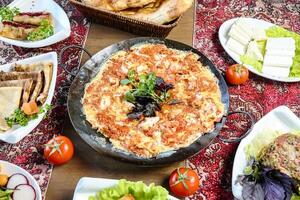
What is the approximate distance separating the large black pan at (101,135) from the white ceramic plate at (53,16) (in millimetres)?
319

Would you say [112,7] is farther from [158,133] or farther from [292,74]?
[292,74]

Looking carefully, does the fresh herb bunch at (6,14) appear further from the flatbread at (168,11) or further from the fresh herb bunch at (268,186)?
the fresh herb bunch at (268,186)

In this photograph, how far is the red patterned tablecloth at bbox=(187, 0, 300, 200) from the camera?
10.7 ft

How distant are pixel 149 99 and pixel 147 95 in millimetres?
37

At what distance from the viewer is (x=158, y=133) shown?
10.7 ft

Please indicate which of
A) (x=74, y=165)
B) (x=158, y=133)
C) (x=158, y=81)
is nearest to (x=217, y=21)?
(x=158, y=81)

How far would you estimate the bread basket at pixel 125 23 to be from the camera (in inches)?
151

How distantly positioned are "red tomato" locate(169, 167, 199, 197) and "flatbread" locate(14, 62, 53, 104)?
1.22m

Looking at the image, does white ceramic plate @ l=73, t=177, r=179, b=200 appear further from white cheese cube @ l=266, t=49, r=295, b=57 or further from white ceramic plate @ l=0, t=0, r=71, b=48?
white cheese cube @ l=266, t=49, r=295, b=57

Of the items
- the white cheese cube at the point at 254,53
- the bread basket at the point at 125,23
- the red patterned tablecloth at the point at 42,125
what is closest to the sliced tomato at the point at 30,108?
the red patterned tablecloth at the point at 42,125

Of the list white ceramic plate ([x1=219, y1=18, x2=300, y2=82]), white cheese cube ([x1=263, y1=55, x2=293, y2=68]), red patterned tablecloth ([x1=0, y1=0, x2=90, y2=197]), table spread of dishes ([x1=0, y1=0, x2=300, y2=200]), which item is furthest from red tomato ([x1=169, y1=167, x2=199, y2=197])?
white cheese cube ([x1=263, y1=55, x2=293, y2=68])

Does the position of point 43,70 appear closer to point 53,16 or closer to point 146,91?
point 53,16

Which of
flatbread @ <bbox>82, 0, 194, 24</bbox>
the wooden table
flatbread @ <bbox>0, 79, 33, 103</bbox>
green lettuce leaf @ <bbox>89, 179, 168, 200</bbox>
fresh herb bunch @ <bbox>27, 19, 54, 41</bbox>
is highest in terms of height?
flatbread @ <bbox>82, 0, 194, 24</bbox>

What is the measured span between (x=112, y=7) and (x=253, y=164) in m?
1.88
